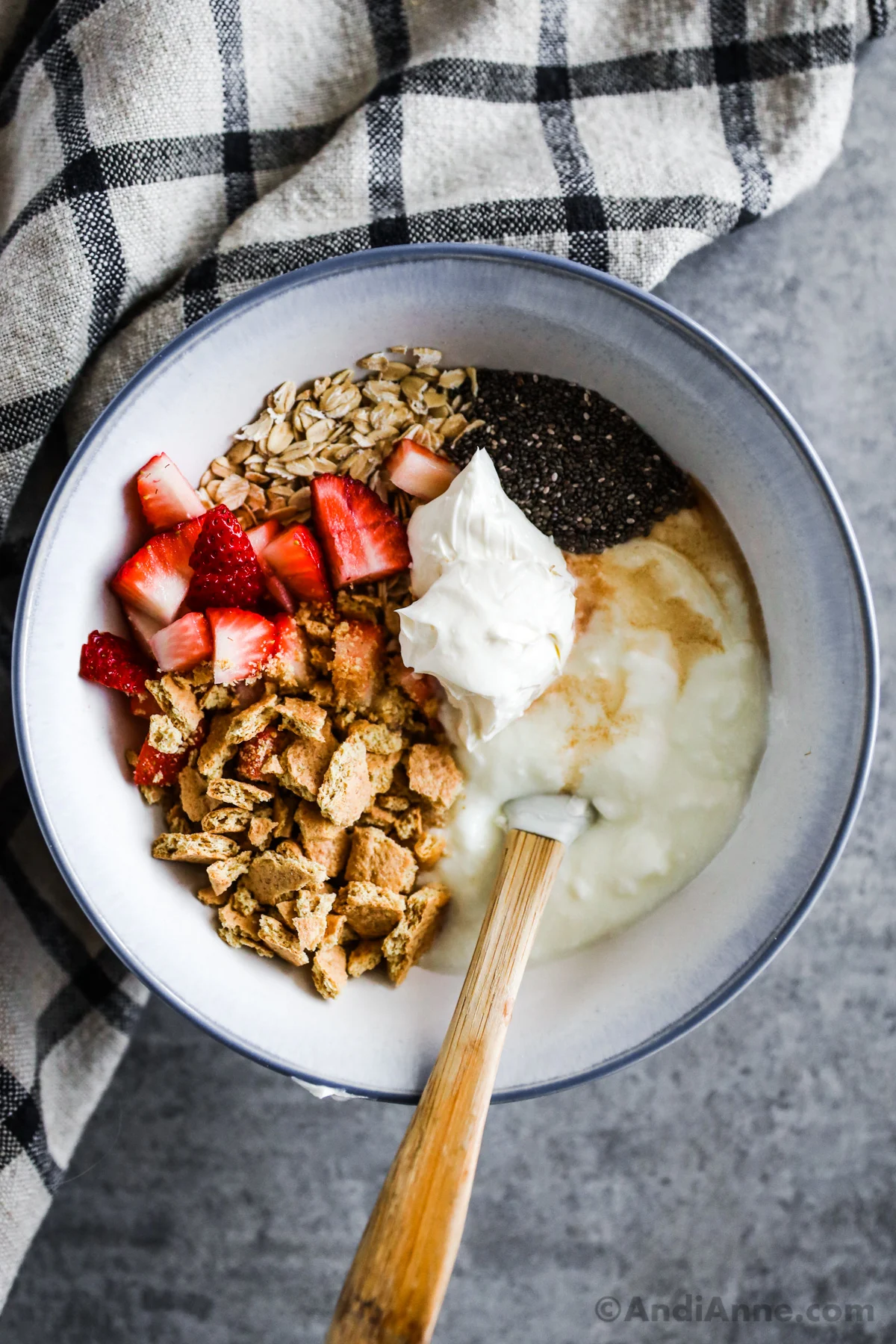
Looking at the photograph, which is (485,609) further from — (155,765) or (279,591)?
(155,765)

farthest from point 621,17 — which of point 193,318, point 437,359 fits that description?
point 193,318

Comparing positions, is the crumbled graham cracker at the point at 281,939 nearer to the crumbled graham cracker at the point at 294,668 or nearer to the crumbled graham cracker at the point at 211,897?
the crumbled graham cracker at the point at 211,897

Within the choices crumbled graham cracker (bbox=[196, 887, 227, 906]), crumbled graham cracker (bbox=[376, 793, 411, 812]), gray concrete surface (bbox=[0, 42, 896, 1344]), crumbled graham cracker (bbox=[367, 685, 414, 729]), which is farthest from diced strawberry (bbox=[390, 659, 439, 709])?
gray concrete surface (bbox=[0, 42, 896, 1344])

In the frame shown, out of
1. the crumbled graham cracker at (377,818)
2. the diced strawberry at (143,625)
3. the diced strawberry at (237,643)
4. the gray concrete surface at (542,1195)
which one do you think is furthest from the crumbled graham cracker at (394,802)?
the gray concrete surface at (542,1195)

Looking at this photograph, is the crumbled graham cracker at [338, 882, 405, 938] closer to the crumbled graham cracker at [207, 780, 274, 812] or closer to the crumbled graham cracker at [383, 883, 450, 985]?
the crumbled graham cracker at [383, 883, 450, 985]

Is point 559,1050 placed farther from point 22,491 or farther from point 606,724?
point 22,491
